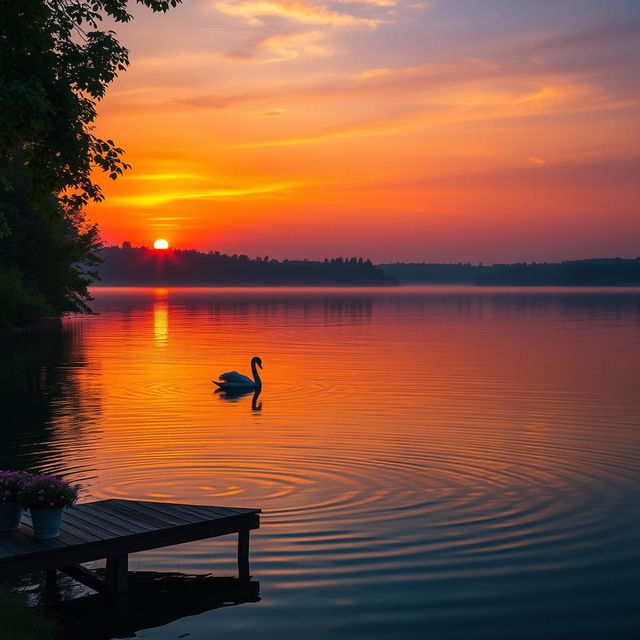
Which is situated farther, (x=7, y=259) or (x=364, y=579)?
(x=7, y=259)

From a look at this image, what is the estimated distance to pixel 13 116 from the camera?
1383 centimetres

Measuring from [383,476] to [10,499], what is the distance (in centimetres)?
1054

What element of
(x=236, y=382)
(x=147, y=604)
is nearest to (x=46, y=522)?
(x=147, y=604)

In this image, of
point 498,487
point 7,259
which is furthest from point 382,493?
point 7,259

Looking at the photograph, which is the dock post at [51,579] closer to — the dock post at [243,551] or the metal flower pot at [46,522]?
the metal flower pot at [46,522]

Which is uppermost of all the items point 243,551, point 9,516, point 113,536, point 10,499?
point 10,499

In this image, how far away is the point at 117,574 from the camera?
13.5m

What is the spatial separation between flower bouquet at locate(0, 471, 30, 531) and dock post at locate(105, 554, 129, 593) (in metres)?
1.47

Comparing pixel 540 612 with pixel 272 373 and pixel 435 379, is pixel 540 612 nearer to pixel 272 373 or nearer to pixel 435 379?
pixel 435 379

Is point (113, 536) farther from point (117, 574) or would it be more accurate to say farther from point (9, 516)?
point (9, 516)

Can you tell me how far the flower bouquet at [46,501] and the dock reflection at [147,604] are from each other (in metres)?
1.19

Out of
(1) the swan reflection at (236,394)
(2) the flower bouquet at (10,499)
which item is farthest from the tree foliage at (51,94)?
(1) the swan reflection at (236,394)

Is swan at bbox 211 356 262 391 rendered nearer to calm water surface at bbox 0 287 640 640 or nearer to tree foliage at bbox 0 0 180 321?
calm water surface at bbox 0 287 640 640

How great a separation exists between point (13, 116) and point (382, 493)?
10.9 meters
